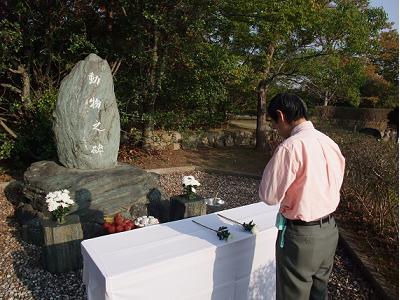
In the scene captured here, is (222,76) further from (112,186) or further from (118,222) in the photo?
(118,222)

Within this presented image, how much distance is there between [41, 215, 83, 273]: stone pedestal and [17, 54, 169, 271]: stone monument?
920mm

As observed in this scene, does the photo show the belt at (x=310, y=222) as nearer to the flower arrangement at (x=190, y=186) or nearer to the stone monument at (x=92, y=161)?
the flower arrangement at (x=190, y=186)

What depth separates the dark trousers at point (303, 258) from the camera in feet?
6.59

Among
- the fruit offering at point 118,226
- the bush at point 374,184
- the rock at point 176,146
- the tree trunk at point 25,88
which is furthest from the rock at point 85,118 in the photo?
the rock at point 176,146

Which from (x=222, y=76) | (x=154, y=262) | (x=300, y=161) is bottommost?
(x=154, y=262)

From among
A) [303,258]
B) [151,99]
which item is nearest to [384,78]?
[151,99]

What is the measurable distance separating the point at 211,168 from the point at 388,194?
15.3ft

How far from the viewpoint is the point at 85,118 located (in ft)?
16.4

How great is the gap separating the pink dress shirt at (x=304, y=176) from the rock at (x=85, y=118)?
370cm

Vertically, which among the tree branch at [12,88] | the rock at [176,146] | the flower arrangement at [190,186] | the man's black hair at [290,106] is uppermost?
the man's black hair at [290,106]

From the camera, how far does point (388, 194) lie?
4156 millimetres

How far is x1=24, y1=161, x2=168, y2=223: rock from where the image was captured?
4.62 m

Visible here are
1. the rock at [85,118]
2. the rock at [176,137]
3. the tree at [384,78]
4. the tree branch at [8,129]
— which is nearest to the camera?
the rock at [85,118]

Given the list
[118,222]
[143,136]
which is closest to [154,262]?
[118,222]
